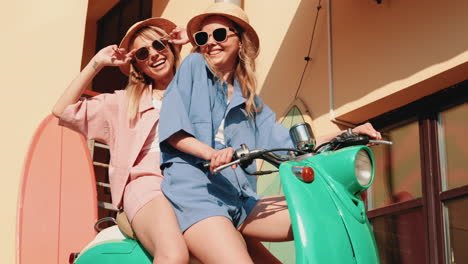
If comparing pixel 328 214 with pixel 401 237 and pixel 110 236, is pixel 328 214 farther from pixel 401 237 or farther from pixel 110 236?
pixel 401 237

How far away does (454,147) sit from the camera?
4848 millimetres

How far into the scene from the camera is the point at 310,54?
621 centimetres

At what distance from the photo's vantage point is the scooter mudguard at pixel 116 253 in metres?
3.38

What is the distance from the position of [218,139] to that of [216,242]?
614 mm

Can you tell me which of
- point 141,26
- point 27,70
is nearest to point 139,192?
point 141,26

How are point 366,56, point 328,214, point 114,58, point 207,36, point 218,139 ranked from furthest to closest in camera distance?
point 366,56, point 114,58, point 207,36, point 218,139, point 328,214

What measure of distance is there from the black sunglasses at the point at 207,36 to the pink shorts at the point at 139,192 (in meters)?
0.70

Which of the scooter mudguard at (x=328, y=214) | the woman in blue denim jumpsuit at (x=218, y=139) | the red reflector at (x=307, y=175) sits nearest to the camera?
the scooter mudguard at (x=328, y=214)

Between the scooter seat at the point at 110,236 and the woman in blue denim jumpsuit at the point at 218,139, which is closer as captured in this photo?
the woman in blue denim jumpsuit at the point at 218,139

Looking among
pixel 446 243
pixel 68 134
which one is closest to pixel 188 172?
pixel 446 243

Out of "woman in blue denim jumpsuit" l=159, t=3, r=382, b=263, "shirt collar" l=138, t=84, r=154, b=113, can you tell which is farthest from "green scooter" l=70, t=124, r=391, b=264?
"shirt collar" l=138, t=84, r=154, b=113

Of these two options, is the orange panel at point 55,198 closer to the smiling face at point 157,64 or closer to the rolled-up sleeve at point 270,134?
the smiling face at point 157,64

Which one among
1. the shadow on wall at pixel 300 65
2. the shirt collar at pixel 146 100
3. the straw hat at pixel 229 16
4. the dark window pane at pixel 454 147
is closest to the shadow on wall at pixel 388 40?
the shadow on wall at pixel 300 65

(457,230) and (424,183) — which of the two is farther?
(424,183)
